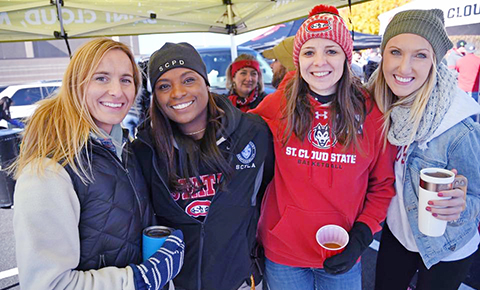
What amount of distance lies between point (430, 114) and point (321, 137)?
1.66 feet

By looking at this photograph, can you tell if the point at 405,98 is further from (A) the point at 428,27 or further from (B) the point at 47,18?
(B) the point at 47,18

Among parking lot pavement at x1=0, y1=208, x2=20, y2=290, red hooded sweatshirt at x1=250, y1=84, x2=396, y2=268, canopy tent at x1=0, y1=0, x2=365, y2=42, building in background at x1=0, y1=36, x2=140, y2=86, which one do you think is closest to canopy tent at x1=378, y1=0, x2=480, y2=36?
canopy tent at x1=0, y1=0, x2=365, y2=42

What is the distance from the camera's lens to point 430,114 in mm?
1535

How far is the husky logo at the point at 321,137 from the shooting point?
63.9 inches

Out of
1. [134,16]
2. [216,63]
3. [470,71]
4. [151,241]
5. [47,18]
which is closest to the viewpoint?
[151,241]

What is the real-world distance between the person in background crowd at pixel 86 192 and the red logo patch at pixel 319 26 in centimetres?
86

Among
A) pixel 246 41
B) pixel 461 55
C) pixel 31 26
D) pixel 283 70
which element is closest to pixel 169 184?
pixel 31 26

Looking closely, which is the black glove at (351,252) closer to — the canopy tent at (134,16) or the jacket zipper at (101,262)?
the jacket zipper at (101,262)

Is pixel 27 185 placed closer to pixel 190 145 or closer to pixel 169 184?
pixel 169 184

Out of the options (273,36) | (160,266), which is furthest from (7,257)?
(273,36)

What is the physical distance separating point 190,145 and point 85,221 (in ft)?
1.91

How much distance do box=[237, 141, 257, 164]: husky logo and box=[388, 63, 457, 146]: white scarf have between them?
2.21 feet

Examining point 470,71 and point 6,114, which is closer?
point 470,71

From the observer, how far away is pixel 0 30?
10.4 ft
